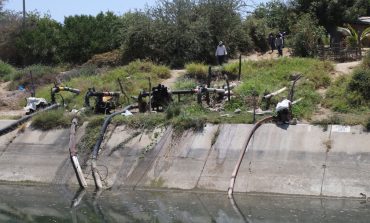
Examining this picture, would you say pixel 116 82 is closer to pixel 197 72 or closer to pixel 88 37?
pixel 197 72

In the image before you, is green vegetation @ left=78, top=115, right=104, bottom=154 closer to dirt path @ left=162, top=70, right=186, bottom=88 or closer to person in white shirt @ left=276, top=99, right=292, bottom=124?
dirt path @ left=162, top=70, right=186, bottom=88

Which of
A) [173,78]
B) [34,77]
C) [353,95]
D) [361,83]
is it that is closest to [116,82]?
[173,78]

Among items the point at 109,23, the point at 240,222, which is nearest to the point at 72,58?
the point at 109,23

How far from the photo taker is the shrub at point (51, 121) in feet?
80.9

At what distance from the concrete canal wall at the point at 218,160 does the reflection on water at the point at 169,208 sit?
530 millimetres

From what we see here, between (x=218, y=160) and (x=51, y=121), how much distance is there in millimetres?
7008

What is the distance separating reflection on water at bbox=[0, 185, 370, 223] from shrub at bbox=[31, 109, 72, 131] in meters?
4.22

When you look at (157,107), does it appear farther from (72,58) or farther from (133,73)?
(72,58)

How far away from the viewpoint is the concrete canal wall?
19031mm

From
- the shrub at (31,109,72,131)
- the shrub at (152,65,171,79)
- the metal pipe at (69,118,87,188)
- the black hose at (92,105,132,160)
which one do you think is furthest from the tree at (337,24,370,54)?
the metal pipe at (69,118,87,188)

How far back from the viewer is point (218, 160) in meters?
20.7

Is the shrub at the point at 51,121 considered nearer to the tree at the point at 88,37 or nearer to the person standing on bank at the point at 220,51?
the person standing on bank at the point at 220,51

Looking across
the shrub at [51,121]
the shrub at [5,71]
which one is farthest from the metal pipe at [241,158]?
the shrub at [5,71]

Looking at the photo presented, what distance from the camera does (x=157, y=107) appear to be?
24.9 metres
